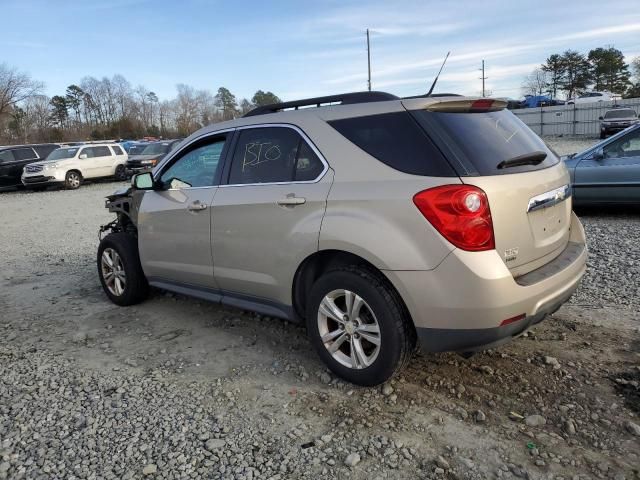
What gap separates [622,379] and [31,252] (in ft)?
26.8

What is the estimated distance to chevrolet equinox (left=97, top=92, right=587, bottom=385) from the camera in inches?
112

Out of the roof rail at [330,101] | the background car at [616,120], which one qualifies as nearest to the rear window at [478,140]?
the roof rail at [330,101]

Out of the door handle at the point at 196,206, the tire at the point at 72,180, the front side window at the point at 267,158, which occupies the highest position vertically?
the front side window at the point at 267,158

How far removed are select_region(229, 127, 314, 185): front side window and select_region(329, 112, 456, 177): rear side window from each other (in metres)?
0.36

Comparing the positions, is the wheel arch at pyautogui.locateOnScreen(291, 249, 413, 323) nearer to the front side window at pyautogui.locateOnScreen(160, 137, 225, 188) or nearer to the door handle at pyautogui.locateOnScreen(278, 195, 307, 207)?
the door handle at pyautogui.locateOnScreen(278, 195, 307, 207)

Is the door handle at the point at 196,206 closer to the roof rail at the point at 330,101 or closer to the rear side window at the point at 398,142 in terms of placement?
the roof rail at the point at 330,101

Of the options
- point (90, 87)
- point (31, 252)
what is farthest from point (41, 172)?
point (90, 87)

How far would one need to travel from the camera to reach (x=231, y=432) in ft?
9.79

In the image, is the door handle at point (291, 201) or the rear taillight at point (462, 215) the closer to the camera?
the rear taillight at point (462, 215)

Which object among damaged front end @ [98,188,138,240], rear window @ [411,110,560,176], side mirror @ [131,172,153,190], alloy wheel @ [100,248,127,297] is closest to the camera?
rear window @ [411,110,560,176]

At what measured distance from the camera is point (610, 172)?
7.85 m

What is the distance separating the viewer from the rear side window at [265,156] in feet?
12.0

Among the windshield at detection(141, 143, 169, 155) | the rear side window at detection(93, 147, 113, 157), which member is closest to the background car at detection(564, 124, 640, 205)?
the windshield at detection(141, 143, 169, 155)

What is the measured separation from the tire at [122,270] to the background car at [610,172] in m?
6.49
